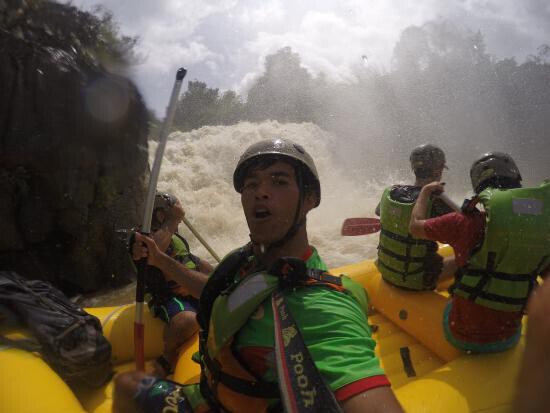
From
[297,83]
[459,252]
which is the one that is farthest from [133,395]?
[297,83]

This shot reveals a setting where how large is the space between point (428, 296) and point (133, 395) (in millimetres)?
2585

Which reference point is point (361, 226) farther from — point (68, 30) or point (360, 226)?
point (68, 30)

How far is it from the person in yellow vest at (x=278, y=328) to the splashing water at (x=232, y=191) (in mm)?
6841

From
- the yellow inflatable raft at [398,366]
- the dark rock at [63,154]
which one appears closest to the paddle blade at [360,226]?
the yellow inflatable raft at [398,366]

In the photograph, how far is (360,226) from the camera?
4.75 meters

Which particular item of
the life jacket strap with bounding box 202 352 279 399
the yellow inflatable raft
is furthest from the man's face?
the yellow inflatable raft

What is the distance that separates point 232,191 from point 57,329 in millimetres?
11384

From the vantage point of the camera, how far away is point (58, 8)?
8.00 meters

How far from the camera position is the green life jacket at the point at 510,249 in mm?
2072

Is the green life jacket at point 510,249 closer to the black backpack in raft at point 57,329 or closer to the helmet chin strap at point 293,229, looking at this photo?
the helmet chin strap at point 293,229

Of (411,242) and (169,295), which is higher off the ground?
(411,242)

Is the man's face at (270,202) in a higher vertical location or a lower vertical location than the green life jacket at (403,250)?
higher

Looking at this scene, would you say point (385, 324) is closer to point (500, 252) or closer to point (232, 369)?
point (500, 252)

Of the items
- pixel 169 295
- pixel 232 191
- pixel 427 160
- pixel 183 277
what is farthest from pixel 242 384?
pixel 232 191
